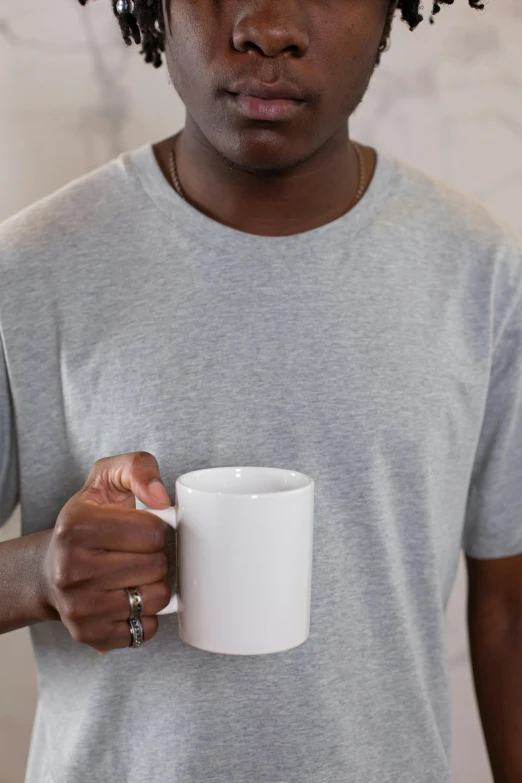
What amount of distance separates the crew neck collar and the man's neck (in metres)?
0.02

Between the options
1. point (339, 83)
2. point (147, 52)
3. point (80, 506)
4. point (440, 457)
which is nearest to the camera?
point (80, 506)

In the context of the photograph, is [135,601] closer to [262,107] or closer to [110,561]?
[110,561]

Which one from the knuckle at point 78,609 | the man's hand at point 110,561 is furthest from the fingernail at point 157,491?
the knuckle at point 78,609

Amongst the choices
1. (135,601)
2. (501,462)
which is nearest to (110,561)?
(135,601)

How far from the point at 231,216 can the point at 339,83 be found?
180mm

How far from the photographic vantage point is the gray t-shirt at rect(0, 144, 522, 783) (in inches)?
34.6

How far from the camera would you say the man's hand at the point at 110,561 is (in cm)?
69

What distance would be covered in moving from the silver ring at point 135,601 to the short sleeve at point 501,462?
49 cm

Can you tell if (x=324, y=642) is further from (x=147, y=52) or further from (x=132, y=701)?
(x=147, y=52)

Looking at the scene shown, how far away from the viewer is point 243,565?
655mm

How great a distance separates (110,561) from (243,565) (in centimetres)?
11

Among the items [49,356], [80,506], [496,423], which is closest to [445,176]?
[496,423]

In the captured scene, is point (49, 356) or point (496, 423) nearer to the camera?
point (49, 356)

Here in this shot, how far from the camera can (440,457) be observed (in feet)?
3.15
